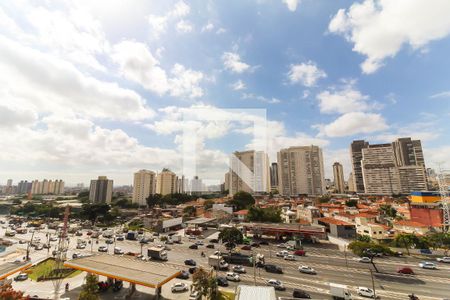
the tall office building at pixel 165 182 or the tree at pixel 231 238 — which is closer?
the tree at pixel 231 238

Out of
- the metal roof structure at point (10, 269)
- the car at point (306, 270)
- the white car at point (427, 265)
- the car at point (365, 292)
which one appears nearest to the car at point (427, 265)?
the white car at point (427, 265)

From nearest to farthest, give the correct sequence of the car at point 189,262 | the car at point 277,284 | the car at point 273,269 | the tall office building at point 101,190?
the car at point 277,284, the car at point 273,269, the car at point 189,262, the tall office building at point 101,190

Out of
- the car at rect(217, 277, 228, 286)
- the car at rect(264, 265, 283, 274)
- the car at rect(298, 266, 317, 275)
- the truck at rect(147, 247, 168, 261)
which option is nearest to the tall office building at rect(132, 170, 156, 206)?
the truck at rect(147, 247, 168, 261)

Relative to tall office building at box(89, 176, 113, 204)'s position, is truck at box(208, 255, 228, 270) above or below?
below

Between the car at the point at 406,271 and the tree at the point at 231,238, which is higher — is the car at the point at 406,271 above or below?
below

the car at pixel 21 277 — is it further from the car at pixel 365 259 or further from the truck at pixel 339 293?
Result: the car at pixel 365 259

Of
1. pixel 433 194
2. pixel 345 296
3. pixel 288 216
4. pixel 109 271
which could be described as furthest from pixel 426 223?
pixel 109 271

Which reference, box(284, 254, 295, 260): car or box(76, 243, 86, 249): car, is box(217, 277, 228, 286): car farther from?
box(76, 243, 86, 249): car

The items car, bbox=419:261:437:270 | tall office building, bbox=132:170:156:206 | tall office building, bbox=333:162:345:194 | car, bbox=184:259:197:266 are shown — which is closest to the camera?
car, bbox=419:261:437:270
